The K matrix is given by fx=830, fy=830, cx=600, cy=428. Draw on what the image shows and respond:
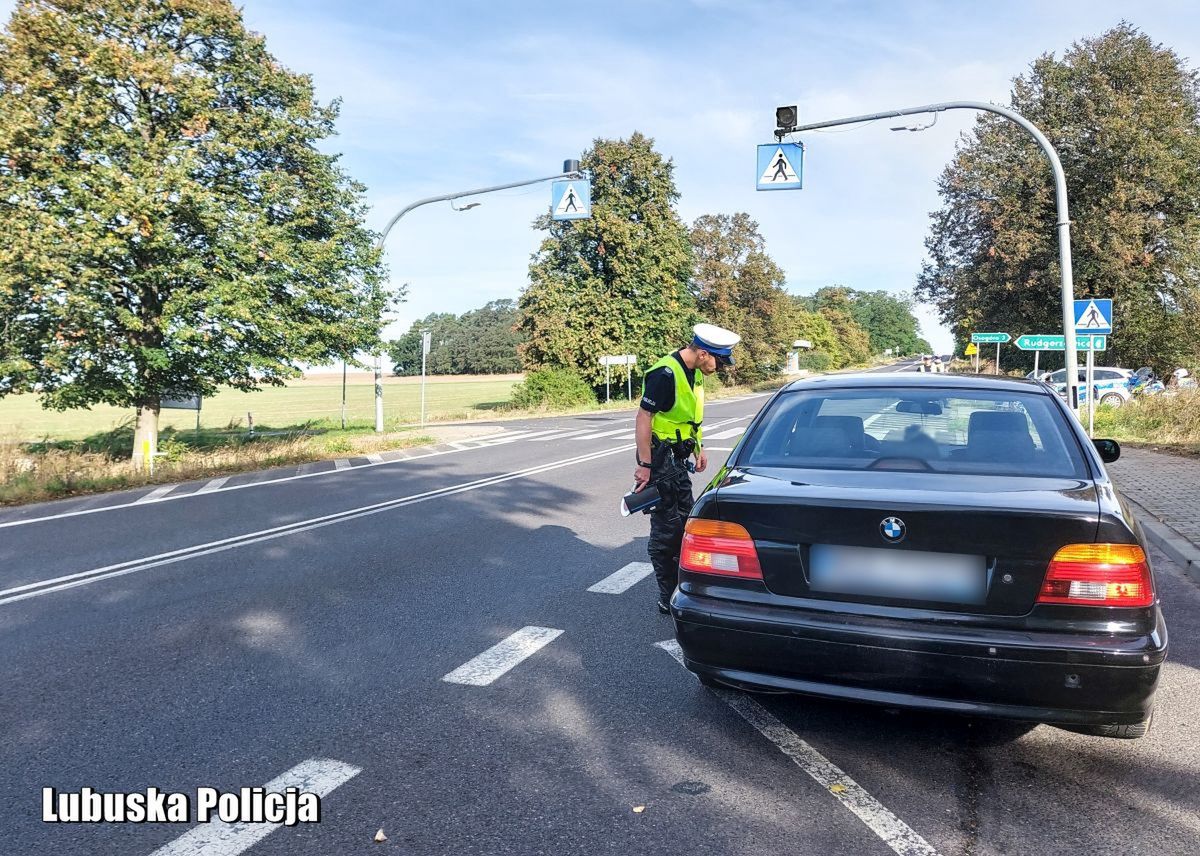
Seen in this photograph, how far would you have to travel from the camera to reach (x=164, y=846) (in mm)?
2621

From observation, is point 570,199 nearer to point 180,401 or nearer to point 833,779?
point 180,401

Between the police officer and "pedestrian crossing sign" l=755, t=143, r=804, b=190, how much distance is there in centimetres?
910

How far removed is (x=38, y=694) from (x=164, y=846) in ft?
6.09

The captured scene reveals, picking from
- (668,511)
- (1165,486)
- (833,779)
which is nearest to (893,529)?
(833,779)

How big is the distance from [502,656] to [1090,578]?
281cm

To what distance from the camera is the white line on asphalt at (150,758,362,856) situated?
2604 millimetres

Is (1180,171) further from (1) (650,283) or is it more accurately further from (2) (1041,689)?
(2) (1041,689)

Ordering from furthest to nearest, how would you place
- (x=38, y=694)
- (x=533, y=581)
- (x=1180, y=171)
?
(x=1180, y=171), (x=533, y=581), (x=38, y=694)

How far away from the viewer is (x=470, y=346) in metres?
130

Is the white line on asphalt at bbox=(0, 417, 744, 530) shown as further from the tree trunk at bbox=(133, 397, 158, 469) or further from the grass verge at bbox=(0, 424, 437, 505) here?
the tree trunk at bbox=(133, 397, 158, 469)

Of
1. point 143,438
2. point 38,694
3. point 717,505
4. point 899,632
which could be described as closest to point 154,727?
point 38,694

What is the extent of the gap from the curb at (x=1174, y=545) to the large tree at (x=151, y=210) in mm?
13285

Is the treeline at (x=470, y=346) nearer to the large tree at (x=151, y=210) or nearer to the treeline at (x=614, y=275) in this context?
the treeline at (x=614, y=275)

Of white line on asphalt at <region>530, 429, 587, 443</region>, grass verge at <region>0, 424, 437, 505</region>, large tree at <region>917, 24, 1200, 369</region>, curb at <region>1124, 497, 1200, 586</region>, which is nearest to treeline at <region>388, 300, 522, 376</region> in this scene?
large tree at <region>917, 24, 1200, 369</region>
